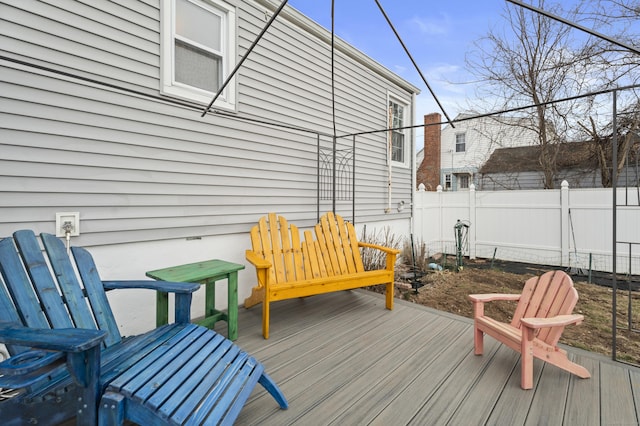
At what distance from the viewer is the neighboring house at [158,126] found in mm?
2312

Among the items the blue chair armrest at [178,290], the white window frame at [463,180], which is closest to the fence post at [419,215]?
the blue chair armrest at [178,290]

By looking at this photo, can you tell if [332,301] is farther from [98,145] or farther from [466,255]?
[466,255]

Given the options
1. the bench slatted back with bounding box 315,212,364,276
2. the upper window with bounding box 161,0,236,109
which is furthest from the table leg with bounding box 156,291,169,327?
the upper window with bounding box 161,0,236,109

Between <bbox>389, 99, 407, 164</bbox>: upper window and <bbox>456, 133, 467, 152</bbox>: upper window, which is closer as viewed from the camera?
<bbox>389, 99, 407, 164</bbox>: upper window

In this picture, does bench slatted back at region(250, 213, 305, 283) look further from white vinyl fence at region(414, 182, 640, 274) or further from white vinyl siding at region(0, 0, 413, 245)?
white vinyl fence at region(414, 182, 640, 274)

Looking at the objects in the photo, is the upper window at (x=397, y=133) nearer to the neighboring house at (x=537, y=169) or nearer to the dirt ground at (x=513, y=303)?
the dirt ground at (x=513, y=303)

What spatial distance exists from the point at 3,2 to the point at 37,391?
256cm

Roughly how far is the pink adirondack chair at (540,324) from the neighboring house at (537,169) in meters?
7.29

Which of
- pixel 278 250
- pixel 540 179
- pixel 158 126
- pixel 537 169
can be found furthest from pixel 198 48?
pixel 540 179

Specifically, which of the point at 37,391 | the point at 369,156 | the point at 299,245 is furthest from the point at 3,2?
the point at 369,156

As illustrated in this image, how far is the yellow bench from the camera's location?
9.43ft

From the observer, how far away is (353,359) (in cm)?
237

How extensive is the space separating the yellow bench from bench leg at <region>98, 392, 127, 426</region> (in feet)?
4.94

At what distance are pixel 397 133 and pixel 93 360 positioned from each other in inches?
254
